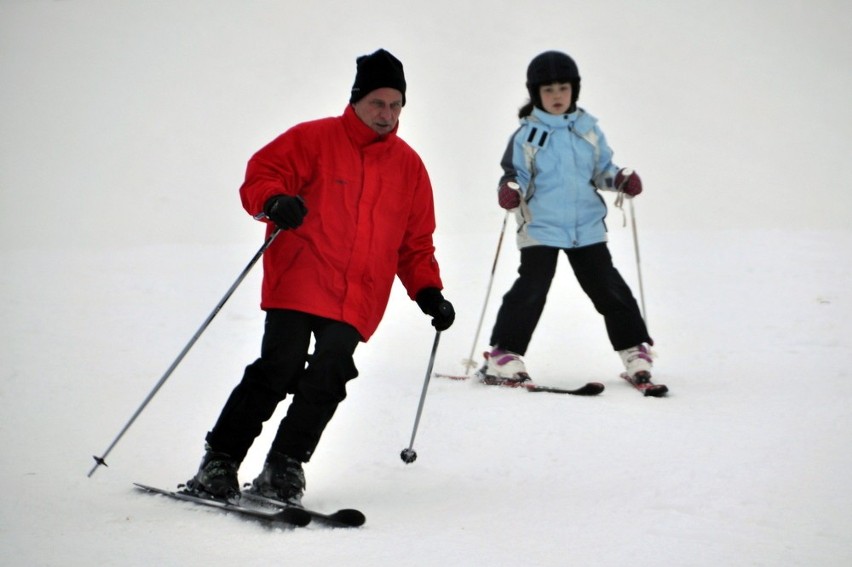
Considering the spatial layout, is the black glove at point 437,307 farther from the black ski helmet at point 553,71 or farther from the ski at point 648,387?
the black ski helmet at point 553,71

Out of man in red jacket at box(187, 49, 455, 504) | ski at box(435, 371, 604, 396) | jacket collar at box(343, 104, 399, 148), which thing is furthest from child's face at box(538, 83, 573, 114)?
A: jacket collar at box(343, 104, 399, 148)

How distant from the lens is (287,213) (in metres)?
2.77

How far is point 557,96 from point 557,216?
1.82 feet

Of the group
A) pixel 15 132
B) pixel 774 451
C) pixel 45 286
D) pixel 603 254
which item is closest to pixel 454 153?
pixel 15 132

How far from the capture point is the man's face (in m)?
3.12

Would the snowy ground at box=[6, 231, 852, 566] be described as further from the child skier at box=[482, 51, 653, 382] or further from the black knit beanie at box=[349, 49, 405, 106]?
the black knit beanie at box=[349, 49, 405, 106]

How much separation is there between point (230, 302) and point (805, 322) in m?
3.59

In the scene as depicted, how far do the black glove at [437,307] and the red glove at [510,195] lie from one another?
4.59 ft

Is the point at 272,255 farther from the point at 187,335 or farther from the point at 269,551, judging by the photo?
the point at 187,335

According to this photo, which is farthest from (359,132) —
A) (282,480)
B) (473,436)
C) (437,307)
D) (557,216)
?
(557,216)

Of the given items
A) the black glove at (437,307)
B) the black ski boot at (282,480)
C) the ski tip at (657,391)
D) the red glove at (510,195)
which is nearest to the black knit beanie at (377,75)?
the black glove at (437,307)

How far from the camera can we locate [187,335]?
5848 millimetres

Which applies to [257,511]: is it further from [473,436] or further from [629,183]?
[629,183]

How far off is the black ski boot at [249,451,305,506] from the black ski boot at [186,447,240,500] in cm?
8
